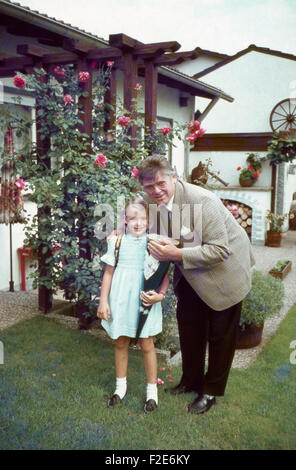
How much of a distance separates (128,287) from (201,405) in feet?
Result: 3.12

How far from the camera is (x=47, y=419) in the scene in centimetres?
284

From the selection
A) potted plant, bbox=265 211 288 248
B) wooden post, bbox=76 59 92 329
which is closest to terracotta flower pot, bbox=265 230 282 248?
potted plant, bbox=265 211 288 248

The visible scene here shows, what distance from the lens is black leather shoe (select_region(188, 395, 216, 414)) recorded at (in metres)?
3.01

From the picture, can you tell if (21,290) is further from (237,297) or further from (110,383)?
(237,297)

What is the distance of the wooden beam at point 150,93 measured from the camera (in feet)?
14.7

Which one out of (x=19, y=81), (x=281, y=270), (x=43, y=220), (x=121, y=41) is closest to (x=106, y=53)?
(x=121, y=41)

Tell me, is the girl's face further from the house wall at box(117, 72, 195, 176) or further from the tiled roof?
the tiled roof

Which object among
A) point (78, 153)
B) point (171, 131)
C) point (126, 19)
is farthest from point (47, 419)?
point (126, 19)

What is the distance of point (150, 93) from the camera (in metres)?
4.53

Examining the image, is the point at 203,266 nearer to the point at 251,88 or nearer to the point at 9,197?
the point at 9,197

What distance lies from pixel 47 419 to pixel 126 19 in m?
5.16

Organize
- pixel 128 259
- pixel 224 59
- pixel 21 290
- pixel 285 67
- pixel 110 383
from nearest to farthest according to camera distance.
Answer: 1. pixel 128 259
2. pixel 110 383
3. pixel 21 290
4. pixel 285 67
5. pixel 224 59

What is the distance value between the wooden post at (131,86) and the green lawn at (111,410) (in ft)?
6.77

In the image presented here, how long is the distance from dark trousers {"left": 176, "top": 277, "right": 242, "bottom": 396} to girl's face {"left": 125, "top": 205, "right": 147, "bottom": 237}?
452 mm
